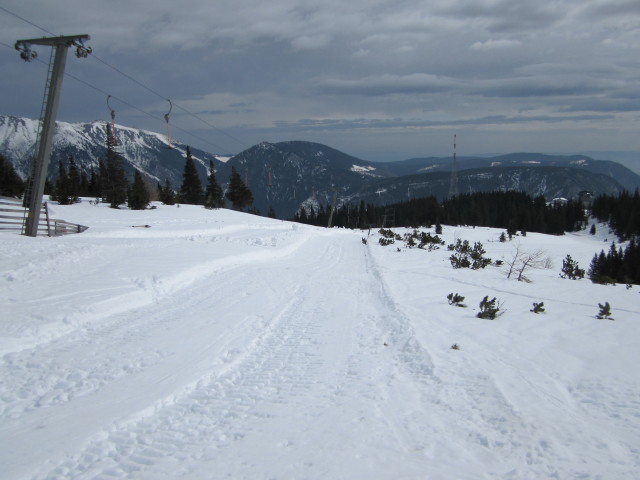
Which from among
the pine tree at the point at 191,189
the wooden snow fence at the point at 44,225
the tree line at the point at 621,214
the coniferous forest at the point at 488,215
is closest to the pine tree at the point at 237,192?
the pine tree at the point at 191,189

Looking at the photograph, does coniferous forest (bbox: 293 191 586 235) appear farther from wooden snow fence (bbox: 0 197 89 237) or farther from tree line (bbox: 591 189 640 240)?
wooden snow fence (bbox: 0 197 89 237)

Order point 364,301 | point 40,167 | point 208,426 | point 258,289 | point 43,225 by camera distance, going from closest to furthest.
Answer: point 208,426
point 364,301
point 258,289
point 40,167
point 43,225

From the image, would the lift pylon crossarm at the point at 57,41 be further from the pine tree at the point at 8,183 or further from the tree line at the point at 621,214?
the tree line at the point at 621,214

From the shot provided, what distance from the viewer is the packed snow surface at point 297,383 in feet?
11.8

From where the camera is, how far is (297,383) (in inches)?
207

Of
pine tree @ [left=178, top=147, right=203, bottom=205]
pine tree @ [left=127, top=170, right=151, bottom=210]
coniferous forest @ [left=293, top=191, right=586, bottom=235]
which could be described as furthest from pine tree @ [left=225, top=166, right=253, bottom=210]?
pine tree @ [left=127, top=170, right=151, bottom=210]

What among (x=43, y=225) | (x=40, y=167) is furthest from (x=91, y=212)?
(x=40, y=167)

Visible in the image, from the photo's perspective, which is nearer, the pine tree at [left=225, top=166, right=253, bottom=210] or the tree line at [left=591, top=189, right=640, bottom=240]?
the pine tree at [left=225, top=166, right=253, bottom=210]

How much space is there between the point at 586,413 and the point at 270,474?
381 cm

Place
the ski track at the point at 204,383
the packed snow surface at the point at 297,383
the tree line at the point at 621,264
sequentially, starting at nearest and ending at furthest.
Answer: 1. the packed snow surface at the point at 297,383
2. the ski track at the point at 204,383
3. the tree line at the point at 621,264

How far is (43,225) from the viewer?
62.4 ft

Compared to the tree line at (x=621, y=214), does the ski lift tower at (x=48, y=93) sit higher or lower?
lower

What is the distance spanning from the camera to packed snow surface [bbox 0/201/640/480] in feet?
11.8

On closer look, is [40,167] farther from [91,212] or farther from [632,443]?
[91,212]
